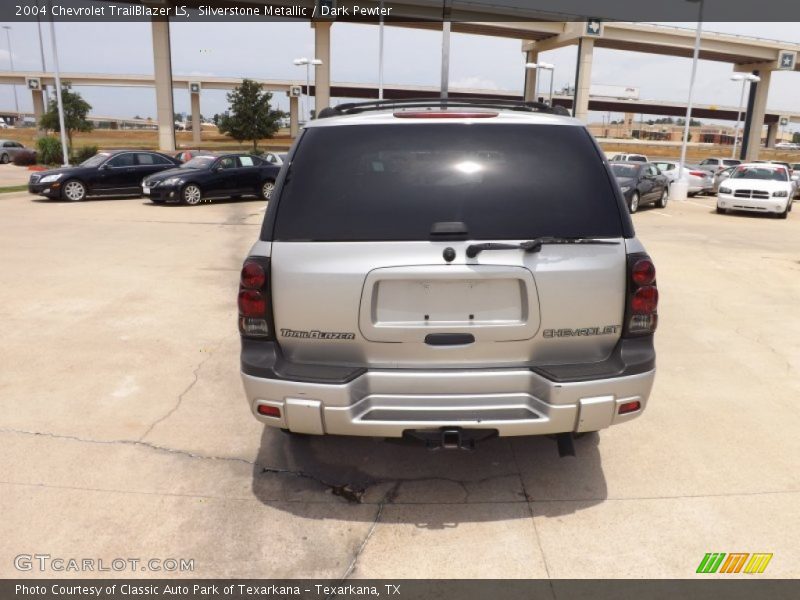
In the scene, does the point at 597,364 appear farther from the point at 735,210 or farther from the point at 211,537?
the point at 735,210

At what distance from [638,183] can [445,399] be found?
1707cm

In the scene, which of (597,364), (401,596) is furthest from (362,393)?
(597,364)

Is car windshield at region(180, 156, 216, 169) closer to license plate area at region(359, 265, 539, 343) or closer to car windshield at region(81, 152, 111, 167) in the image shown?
car windshield at region(81, 152, 111, 167)

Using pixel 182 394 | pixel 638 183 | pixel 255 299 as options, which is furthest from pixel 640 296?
pixel 638 183

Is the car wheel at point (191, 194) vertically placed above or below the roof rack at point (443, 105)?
below

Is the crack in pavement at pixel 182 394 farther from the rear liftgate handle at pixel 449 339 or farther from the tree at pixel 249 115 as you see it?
the tree at pixel 249 115

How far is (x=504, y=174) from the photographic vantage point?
307cm

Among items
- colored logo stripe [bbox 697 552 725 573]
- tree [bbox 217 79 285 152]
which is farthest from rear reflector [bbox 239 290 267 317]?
tree [bbox 217 79 285 152]

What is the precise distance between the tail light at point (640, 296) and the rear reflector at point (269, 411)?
1.75m

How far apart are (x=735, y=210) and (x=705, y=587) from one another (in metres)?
19.3

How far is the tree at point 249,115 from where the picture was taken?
45.9 meters

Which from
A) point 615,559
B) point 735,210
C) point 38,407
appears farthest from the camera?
point 735,210

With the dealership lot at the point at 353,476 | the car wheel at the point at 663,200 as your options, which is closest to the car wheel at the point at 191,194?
the dealership lot at the point at 353,476

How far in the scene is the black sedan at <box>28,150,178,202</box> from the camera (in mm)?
18094
